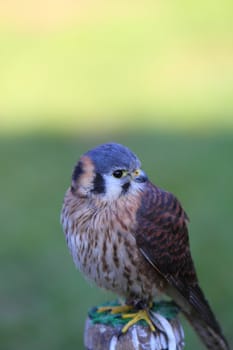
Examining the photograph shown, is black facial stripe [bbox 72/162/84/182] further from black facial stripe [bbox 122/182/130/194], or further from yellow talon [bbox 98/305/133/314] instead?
yellow talon [bbox 98/305/133/314]

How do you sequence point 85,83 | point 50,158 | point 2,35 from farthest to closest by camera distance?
point 2,35 → point 85,83 → point 50,158

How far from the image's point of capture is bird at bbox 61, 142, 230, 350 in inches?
169

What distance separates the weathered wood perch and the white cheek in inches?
30.7

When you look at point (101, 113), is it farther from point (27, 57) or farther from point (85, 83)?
point (27, 57)

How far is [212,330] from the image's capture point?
4.13m

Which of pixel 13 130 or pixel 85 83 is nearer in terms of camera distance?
pixel 13 130

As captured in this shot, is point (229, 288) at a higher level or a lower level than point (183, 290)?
higher

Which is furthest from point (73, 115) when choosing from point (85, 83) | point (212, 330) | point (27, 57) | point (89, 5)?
point (212, 330)

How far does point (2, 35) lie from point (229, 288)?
403 inches

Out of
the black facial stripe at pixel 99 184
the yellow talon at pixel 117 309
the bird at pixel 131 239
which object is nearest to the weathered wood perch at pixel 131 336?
the yellow talon at pixel 117 309

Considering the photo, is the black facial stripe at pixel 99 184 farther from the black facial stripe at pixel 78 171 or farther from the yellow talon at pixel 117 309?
the yellow talon at pixel 117 309

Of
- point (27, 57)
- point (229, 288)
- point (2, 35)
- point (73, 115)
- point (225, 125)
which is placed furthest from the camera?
point (2, 35)

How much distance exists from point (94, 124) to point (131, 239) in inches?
276

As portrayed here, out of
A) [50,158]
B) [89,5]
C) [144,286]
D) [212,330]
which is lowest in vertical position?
[212,330]
